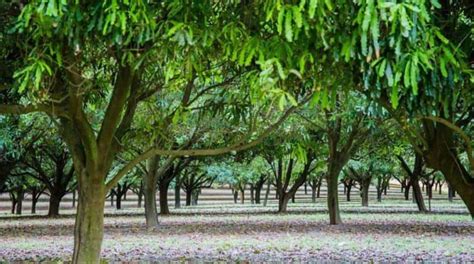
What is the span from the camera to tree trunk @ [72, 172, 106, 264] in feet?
26.3

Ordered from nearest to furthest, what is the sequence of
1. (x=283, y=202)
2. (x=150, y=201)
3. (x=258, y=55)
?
(x=258, y=55) → (x=150, y=201) → (x=283, y=202)

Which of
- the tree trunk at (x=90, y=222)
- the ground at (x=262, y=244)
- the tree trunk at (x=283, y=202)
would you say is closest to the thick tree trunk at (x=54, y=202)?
the ground at (x=262, y=244)

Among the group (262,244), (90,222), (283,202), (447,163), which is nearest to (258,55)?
(447,163)

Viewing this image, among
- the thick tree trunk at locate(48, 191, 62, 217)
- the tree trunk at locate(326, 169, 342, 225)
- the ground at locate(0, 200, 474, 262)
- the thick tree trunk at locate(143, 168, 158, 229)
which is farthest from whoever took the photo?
the thick tree trunk at locate(48, 191, 62, 217)

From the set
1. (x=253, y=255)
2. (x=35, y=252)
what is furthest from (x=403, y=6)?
(x=35, y=252)

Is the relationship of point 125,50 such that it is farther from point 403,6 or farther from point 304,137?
point 304,137

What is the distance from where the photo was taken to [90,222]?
26.4 feet

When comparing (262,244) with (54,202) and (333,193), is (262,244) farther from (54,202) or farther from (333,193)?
(54,202)

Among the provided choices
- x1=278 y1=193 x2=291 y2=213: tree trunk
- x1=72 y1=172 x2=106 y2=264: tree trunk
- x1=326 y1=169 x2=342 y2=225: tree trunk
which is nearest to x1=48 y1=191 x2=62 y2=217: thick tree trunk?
x1=278 y1=193 x2=291 y2=213: tree trunk

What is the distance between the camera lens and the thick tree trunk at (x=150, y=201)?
20519 mm

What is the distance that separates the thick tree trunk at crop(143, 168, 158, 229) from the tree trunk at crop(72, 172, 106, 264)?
12333 mm

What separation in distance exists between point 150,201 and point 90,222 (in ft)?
42.4

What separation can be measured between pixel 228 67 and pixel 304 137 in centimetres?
1156

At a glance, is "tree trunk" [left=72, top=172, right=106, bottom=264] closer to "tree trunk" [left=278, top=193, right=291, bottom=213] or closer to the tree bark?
the tree bark
